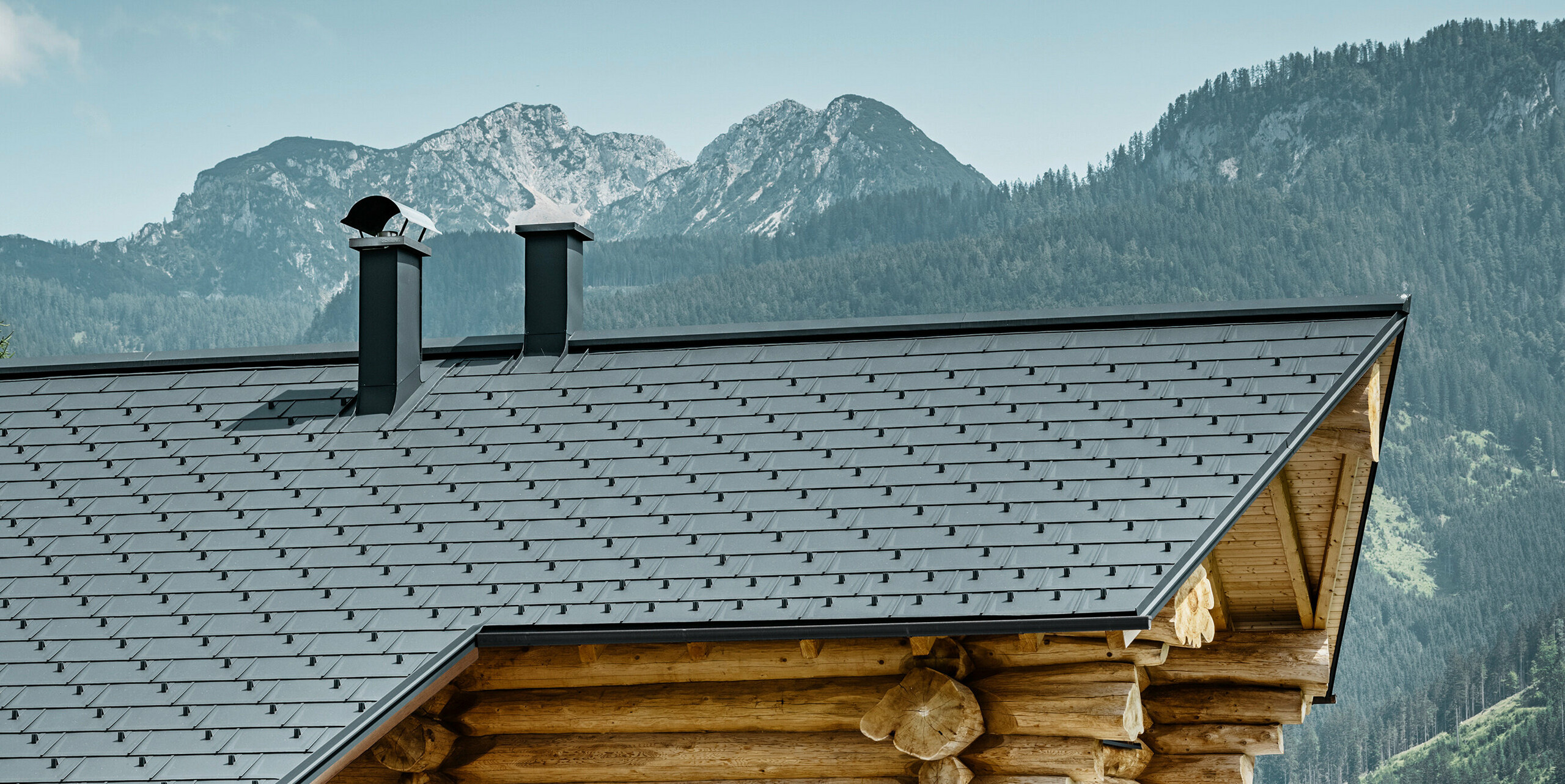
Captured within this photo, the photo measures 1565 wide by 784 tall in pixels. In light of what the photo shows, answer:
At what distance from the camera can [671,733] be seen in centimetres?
633

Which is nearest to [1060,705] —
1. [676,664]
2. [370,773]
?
[676,664]

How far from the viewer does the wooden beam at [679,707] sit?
6.13 metres

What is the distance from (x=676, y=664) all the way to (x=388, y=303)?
2820 millimetres

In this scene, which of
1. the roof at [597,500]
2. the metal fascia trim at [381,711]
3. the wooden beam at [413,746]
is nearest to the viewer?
the metal fascia trim at [381,711]

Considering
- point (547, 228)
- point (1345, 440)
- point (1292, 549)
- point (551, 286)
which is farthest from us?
point (547, 228)

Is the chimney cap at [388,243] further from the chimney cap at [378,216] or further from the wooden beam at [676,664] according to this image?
A: the wooden beam at [676,664]

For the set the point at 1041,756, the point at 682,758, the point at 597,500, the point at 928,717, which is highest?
the point at 597,500

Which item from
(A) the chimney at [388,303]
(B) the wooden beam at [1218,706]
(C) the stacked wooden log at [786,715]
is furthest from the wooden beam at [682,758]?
(B) the wooden beam at [1218,706]

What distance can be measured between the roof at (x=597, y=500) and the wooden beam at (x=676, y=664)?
505 mm

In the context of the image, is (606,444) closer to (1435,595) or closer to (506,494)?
(506,494)

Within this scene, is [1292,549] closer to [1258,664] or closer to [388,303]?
[1258,664]

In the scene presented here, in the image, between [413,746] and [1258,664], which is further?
[1258,664]

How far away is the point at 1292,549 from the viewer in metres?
7.71

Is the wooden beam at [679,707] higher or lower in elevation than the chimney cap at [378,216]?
lower
